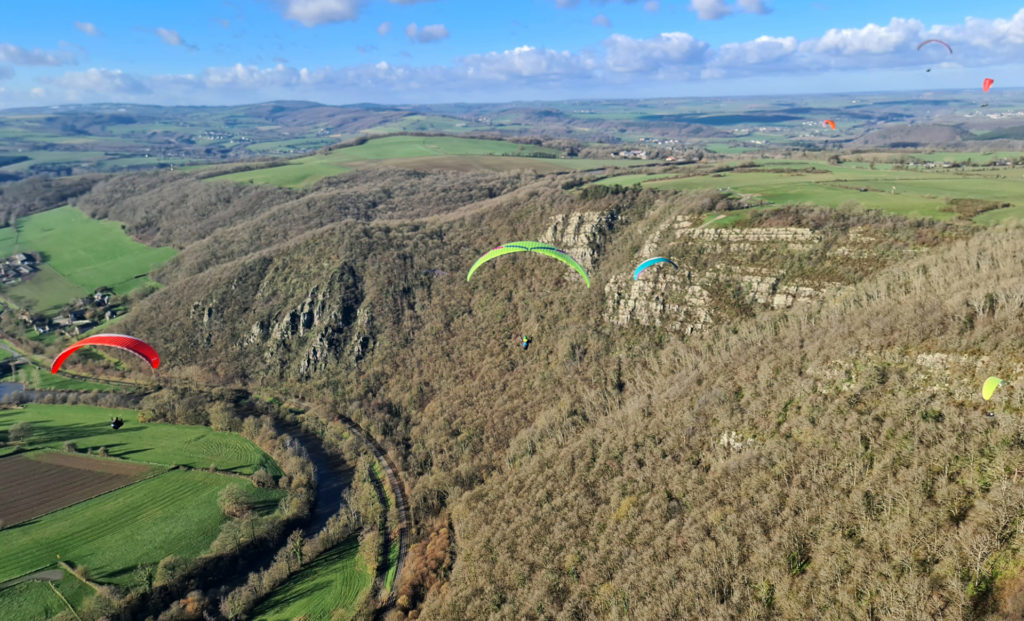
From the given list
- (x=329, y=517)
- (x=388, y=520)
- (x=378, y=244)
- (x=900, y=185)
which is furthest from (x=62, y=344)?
(x=900, y=185)

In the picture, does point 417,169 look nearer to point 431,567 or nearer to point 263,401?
point 263,401

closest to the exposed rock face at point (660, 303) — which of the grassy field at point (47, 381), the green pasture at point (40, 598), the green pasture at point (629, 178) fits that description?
the green pasture at point (629, 178)

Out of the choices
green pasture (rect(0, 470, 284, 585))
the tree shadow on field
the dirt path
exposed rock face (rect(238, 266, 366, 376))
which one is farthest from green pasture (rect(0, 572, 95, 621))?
exposed rock face (rect(238, 266, 366, 376))

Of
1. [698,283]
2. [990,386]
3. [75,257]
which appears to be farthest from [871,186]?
[75,257]

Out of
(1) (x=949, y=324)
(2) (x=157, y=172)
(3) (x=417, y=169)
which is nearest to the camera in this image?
(1) (x=949, y=324)

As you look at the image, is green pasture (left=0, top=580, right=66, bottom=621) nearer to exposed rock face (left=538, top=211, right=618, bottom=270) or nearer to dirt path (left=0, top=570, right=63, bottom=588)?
dirt path (left=0, top=570, right=63, bottom=588)

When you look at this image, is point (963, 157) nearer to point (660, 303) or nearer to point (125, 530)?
point (660, 303)
